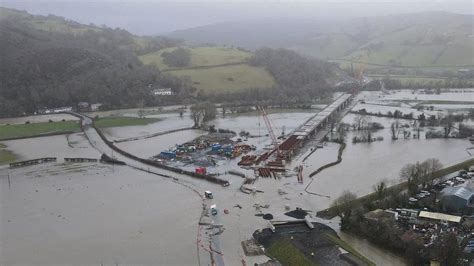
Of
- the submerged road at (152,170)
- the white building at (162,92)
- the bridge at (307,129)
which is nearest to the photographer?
the submerged road at (152,170)

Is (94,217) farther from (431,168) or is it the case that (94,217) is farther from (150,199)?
(431,168)

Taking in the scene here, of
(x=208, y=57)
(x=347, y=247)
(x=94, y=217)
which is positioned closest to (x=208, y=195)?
(x=94, y=217)

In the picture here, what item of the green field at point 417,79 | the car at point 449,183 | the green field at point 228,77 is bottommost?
the car at point 449,183

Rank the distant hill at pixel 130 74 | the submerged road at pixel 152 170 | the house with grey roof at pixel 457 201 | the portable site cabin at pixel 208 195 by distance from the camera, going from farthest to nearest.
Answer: the distant hill at pixel 130 74
the portable site cabin at pixel 208 195
the house with grey roof at pixel 457 201
the submerged road at pixel 152 170

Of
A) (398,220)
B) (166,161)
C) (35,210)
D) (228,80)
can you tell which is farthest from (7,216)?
(228,80)

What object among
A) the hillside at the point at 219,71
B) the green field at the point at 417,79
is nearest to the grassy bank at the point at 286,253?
the hillside at the point at 219,71

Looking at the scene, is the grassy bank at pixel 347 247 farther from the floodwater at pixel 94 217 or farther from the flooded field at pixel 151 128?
the flooded field at pixel 151 128

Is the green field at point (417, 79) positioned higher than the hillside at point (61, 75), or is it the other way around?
the hillside at point (61, 75)

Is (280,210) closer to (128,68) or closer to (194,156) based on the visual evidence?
(194,156)
